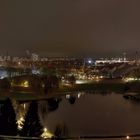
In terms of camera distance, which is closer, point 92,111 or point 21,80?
point 92,111

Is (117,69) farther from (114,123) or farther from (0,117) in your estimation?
(0,117)

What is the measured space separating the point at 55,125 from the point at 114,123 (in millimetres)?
1590

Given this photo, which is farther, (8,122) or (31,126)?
(31,126)

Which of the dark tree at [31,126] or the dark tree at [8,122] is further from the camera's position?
the dark tree at [31,126]

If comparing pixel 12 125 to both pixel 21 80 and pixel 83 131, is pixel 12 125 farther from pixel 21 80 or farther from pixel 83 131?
pixel 21 80

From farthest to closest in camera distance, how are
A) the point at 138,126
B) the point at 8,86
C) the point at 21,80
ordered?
the point at 21,80 < the point at 8,86 < the point at 138,126

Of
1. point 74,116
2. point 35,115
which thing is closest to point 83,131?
point 74,116

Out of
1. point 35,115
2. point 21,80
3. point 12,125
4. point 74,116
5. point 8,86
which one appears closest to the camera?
point 12,125

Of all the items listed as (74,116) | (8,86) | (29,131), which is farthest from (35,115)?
(8,86)

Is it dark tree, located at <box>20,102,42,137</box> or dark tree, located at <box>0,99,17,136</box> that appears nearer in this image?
dark tree, located at <box>0,99,17,136</box>

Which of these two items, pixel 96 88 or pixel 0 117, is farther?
pixel 96 88

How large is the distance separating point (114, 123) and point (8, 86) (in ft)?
30.7

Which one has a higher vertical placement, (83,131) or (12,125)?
(12,125)

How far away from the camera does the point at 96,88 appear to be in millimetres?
23094
